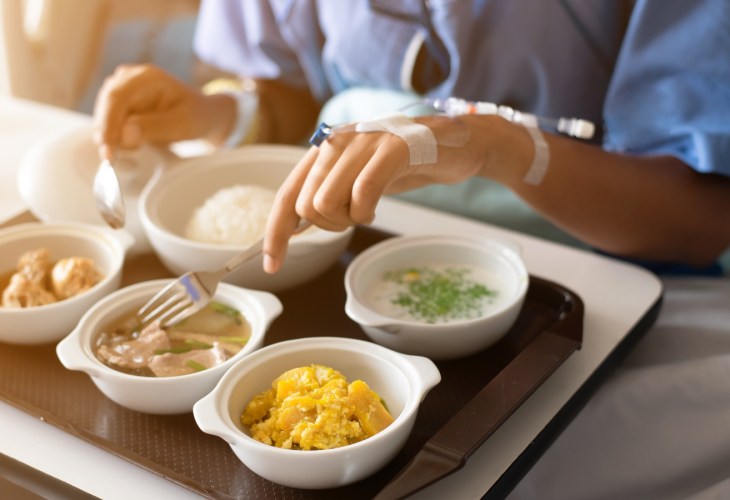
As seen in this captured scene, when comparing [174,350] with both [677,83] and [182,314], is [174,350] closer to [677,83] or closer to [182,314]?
[182,314]

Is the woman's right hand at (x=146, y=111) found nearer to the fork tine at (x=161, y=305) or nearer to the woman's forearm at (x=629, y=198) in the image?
the fork tine at (x=161, y=305)

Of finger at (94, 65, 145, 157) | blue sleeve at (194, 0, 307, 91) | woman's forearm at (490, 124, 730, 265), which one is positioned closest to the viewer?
woman's forearm at (490, 124, 730, 265)

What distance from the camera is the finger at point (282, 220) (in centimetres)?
108

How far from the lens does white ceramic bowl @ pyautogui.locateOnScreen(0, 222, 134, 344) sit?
44.8 inches

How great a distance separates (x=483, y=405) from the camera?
971 millimetres

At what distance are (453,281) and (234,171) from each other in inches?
18.8

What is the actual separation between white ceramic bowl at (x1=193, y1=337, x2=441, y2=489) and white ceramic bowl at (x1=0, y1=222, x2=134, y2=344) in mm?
291

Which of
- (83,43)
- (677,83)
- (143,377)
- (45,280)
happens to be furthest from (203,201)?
(83,43)

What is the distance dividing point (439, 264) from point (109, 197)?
20.2 inches

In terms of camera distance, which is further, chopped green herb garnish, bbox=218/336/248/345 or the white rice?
the white rice

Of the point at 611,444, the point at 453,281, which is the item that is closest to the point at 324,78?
the point at 453,281

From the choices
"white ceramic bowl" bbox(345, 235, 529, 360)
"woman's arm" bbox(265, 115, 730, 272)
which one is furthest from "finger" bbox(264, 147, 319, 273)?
"white ceramic bowl" bbox(345, 235, 529, 360)

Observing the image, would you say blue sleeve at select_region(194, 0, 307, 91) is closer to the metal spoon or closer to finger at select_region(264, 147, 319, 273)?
the metal spoon

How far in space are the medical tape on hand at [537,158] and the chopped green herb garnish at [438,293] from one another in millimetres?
177
